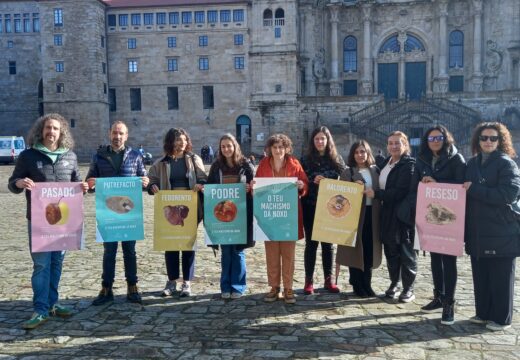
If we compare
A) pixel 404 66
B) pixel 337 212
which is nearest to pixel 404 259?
pixel 337 212

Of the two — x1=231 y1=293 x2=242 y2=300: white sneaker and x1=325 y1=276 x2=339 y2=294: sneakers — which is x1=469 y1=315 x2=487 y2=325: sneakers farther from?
x1=231 y1=293 x2=242 y2=300: white sneaker

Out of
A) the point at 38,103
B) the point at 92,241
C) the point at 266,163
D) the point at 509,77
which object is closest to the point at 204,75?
the point at 38,103

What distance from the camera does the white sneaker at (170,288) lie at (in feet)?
25.0

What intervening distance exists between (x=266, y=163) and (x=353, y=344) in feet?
8.92

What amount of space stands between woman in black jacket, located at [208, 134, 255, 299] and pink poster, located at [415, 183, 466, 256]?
2.29m

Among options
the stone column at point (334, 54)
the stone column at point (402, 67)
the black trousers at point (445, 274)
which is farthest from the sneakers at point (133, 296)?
the stone column at point (402, 67)

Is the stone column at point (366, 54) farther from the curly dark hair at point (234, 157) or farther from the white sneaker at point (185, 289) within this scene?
the white sneaker at point (185, 289)

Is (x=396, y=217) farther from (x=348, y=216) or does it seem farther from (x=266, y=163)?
(x=266, y=163)

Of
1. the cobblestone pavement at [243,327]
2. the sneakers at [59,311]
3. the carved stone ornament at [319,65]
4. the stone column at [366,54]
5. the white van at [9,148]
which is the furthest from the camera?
the carved stone ornament at [319,65]

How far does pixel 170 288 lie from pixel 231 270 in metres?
0.94

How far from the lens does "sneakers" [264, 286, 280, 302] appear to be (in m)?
7.31

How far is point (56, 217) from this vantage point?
667 cm

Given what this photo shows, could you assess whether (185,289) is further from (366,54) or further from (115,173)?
(366,54)

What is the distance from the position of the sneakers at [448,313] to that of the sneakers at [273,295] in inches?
86.7
